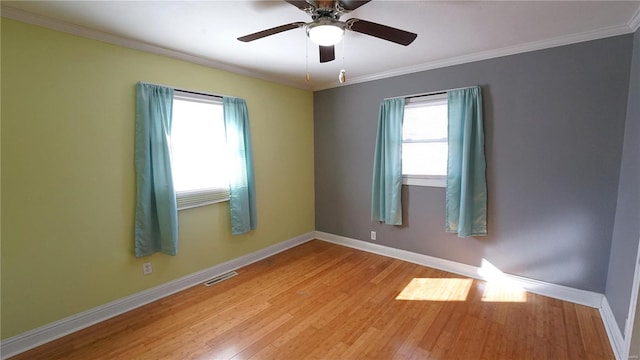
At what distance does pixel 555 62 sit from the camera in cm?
251

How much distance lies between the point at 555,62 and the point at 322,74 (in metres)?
2.46

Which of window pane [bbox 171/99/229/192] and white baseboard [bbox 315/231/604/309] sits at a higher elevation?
window pane [bbox 171/99/229/192]

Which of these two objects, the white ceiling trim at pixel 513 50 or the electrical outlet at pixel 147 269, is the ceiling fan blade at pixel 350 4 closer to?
the white ceiling trim at pixel 513 50

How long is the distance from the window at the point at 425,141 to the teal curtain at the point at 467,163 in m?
0.16

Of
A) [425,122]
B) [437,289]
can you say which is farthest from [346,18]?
[437,289]

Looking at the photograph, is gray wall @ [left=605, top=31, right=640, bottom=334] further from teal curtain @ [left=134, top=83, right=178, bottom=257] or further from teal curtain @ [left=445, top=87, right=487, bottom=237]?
teal curtain @ [left=134, top=83, right=178, bottom=257]

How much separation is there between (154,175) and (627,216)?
402cm

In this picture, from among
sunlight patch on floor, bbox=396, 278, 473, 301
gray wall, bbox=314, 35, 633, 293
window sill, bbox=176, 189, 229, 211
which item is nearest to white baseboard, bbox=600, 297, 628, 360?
gray wall, bbox=314, 35, 633, 293

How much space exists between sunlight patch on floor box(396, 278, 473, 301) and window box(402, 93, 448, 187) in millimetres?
1119

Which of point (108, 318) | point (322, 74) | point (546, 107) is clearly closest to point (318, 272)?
point (108, 318)

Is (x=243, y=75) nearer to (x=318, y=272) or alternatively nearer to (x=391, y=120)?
(x=391, y=120)

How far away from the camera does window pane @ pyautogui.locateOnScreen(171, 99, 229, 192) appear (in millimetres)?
2848

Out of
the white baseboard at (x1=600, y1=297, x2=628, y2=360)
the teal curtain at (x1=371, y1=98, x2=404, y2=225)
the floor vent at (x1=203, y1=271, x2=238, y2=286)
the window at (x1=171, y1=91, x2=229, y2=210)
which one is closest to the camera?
the white baseboard at (x1=600, y1=297, x2=628, y2=360)

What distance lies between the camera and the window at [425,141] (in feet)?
10.6
